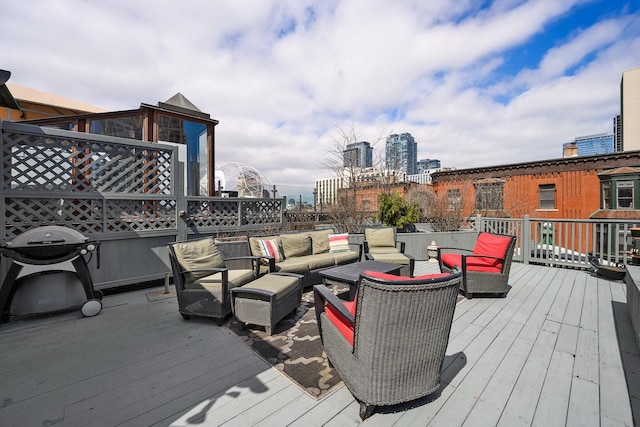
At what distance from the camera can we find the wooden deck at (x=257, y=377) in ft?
5.25

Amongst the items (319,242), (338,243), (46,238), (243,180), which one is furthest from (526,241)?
(243,180)

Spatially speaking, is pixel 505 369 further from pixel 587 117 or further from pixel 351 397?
pixel 587 117

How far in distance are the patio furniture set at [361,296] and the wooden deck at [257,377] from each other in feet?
0.77

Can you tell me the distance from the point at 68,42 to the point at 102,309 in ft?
19.2

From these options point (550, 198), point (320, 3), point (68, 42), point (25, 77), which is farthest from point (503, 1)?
point (550, 198)

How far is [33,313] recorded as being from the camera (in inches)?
120

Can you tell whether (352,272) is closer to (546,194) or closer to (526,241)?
(526,241)

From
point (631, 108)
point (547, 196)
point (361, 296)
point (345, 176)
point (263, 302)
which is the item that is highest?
point (631, 108)

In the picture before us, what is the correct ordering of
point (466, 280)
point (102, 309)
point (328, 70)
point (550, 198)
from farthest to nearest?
point (550, 198), point (328, 70), point (466, 280), point (102, 309)

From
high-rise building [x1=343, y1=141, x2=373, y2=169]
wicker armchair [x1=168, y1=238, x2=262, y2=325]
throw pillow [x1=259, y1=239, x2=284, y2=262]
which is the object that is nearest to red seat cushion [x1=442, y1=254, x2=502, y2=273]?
throw pillow [x1=259, y1=239, x2=284, y2=262]

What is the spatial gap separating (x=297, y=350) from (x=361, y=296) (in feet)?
Result: 4.04

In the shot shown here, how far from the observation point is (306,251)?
15.7ft

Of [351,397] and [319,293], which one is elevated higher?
[319,293]

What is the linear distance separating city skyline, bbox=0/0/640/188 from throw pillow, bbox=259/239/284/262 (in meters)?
3.82
